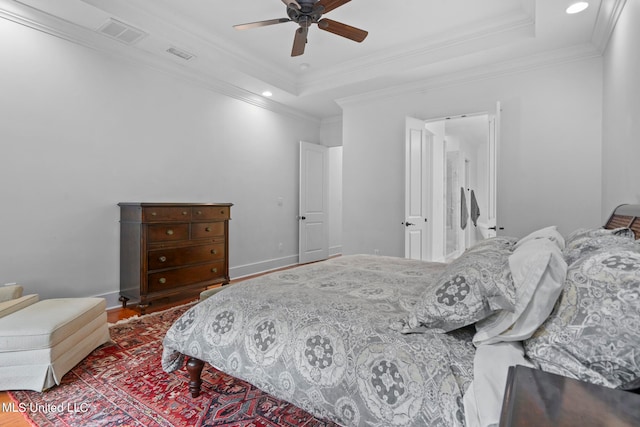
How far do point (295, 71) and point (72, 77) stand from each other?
8.91 ft

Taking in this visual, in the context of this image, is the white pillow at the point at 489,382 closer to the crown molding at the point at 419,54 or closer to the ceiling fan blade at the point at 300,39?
the ceiling fan blade at the point at 300,39

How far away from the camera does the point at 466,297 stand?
1168 millimetres

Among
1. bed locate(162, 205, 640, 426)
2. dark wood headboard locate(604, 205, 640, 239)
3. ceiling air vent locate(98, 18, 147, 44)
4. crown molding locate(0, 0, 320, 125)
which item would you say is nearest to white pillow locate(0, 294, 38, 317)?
bed locate(162, 205, 640, 426)

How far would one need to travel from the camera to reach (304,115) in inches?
237

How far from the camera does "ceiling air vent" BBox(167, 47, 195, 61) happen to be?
11.8 feet

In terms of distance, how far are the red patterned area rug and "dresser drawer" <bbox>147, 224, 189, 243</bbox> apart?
1277 mm

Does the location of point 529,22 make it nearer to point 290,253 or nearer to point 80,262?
point 290,253

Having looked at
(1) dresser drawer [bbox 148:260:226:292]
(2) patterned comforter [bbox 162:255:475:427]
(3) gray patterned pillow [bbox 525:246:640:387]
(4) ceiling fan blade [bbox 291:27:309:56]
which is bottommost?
(1) dresser drawer [bbox 148:260:226:292]

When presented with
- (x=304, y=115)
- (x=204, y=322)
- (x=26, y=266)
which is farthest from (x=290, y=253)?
(x=204, y=322)

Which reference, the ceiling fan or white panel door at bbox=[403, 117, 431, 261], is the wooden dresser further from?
white panel door at bbox=[403, 117, 431, 261]

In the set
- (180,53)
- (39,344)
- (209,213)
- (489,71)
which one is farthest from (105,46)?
(489,71)

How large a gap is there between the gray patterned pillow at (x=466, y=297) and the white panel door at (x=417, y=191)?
10.4 feet

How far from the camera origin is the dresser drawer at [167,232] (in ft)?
10.7

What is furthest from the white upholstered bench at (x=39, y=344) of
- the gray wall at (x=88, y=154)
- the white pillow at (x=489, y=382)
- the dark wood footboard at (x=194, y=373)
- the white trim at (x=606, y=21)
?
the white trim at (x=606, y=21)
